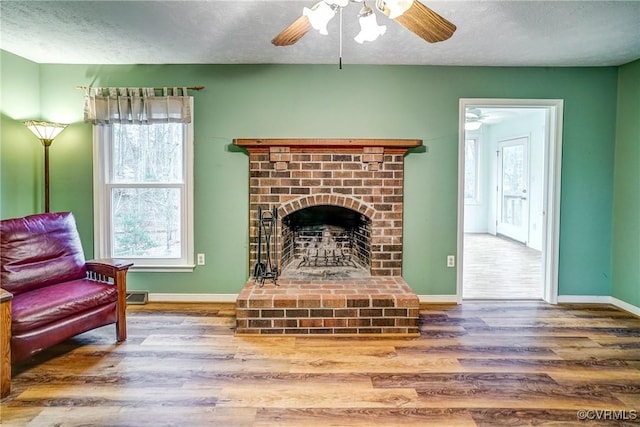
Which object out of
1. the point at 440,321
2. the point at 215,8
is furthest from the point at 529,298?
the point at 215,8

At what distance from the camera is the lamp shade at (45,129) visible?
10.8 ft

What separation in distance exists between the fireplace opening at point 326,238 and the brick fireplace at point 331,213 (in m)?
0.01

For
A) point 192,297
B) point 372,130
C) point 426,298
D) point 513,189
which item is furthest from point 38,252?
point 513,189

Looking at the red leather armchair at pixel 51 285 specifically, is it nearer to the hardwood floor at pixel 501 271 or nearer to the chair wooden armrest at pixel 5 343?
the chair wooden armrest at pixel 5 343

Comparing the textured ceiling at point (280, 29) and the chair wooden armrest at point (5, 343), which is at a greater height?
the textured ceiling at point (280, 29)

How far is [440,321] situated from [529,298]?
1.28 m

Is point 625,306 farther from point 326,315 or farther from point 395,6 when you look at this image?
point 395,6

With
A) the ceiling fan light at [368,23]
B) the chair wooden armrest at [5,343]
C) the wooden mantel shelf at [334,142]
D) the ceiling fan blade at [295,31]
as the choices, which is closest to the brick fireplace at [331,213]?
the wooden mantel shelf at [334,142]

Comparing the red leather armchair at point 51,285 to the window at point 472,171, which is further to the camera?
the window at point 472,171

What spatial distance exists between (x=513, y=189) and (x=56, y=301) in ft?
24.9

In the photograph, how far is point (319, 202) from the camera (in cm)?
361

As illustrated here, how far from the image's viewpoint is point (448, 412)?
1932 mm

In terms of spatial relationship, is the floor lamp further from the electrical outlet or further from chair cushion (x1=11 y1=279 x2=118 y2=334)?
the electrical outlet

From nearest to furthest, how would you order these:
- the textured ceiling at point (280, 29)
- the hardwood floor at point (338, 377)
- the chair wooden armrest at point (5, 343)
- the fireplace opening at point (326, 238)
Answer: the hardwood floor at point (338, 377), the chair wooden armrest at point (5, 343), the textured ceiling at point (280, 29), the fireplace opening at point (326, 238)
